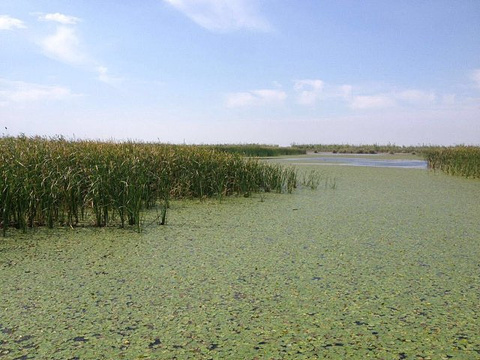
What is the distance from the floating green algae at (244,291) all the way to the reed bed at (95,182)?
269mm

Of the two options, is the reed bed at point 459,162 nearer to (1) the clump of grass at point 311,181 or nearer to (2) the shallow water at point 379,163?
(2) the shallow water at point 379,163

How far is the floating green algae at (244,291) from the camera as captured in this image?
159 cm

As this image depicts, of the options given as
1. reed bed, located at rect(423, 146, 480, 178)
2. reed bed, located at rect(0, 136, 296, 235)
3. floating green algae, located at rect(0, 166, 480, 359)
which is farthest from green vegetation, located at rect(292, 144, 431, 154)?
floating green algae, located at rect(0, 166, 480, 359)

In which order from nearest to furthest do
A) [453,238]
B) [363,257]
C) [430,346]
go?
[430,346] → [363,257] → [453,238]

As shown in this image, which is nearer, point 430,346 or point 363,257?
point 430,346

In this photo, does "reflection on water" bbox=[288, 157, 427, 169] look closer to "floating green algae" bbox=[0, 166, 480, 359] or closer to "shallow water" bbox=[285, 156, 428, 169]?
"shallow water" bbox=[285, 156, 428, 169]

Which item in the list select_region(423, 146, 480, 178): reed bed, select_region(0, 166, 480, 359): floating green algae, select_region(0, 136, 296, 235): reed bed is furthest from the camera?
select_region(423, 146, 480, 178): reed bed

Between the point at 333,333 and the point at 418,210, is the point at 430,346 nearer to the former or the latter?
the point at 333,333

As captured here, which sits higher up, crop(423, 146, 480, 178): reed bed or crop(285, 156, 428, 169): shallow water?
crop(423, 146, 480, 178): reed bed

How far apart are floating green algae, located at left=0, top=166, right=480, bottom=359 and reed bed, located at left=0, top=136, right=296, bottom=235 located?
0.88ft

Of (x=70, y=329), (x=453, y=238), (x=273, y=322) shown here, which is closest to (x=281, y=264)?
(x=273, y=322)

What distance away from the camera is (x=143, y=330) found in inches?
66.5

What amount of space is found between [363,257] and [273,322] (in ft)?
3.98

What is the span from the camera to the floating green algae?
159cm
